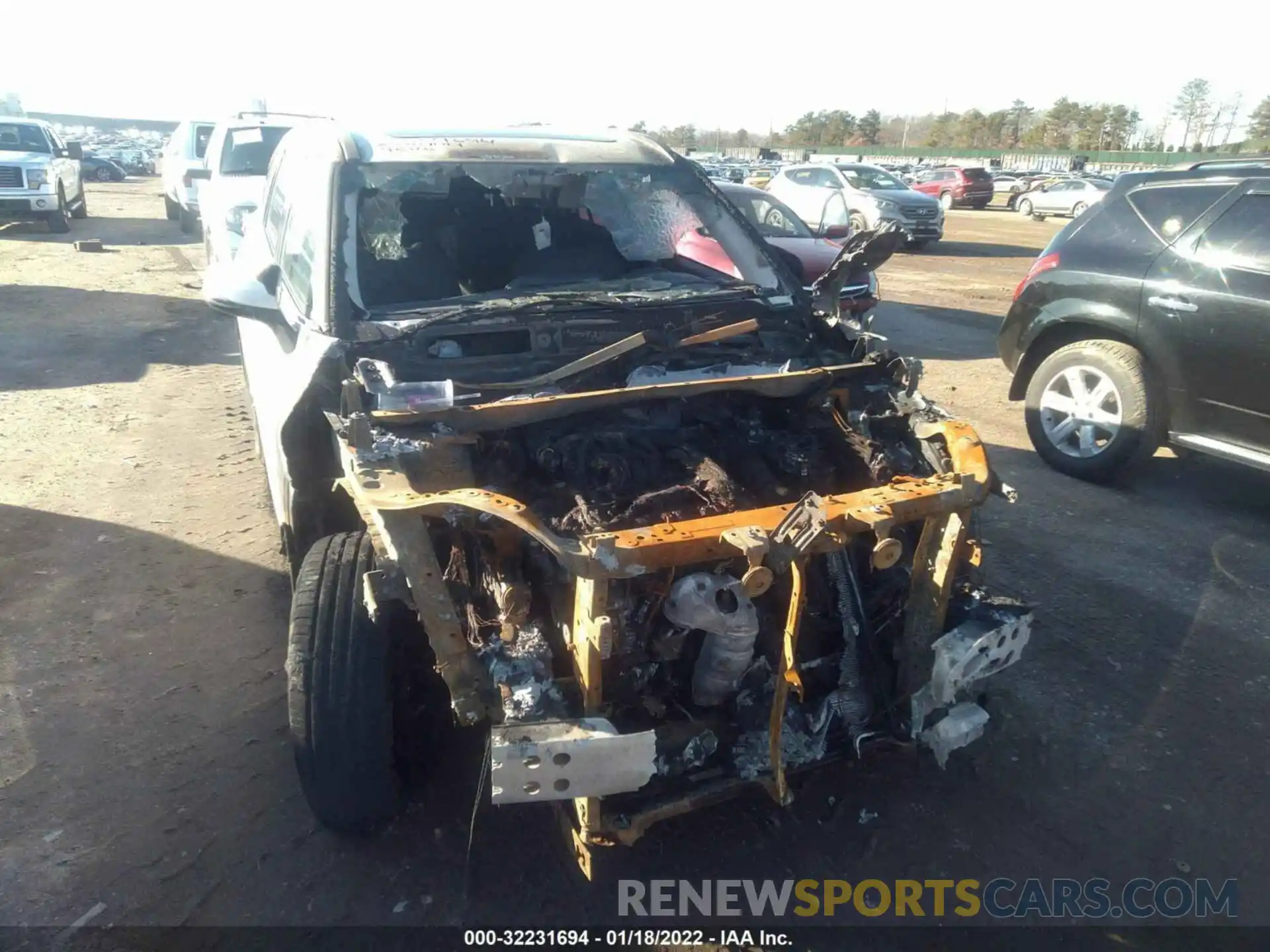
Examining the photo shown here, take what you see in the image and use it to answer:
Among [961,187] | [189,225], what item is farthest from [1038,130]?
[189,225]

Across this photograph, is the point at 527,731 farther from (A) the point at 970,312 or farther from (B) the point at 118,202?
(B) the point at 118,202

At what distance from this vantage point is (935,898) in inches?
104

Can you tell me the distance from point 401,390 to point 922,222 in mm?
16904

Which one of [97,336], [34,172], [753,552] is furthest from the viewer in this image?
[34,172]

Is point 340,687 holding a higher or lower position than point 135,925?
higher

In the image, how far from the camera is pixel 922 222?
17.8 meters

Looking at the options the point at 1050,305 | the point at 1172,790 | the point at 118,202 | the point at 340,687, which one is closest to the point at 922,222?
the point at 1050,305

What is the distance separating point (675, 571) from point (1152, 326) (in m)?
4.04

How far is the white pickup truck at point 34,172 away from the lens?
47.6 ft

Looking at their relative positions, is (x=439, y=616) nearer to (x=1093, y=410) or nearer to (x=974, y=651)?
(x=974, y=651)

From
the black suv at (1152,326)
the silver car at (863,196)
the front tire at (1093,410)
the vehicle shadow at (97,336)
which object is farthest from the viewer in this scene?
the silver car at (863,196)

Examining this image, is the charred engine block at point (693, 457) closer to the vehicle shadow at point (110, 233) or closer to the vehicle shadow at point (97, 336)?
the vehicle shadow at point (97, 336)

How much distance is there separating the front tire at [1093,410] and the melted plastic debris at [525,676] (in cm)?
429

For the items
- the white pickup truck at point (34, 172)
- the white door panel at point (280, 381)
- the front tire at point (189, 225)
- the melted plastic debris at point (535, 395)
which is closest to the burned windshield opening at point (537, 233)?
the white door panel at point (280, 381)
